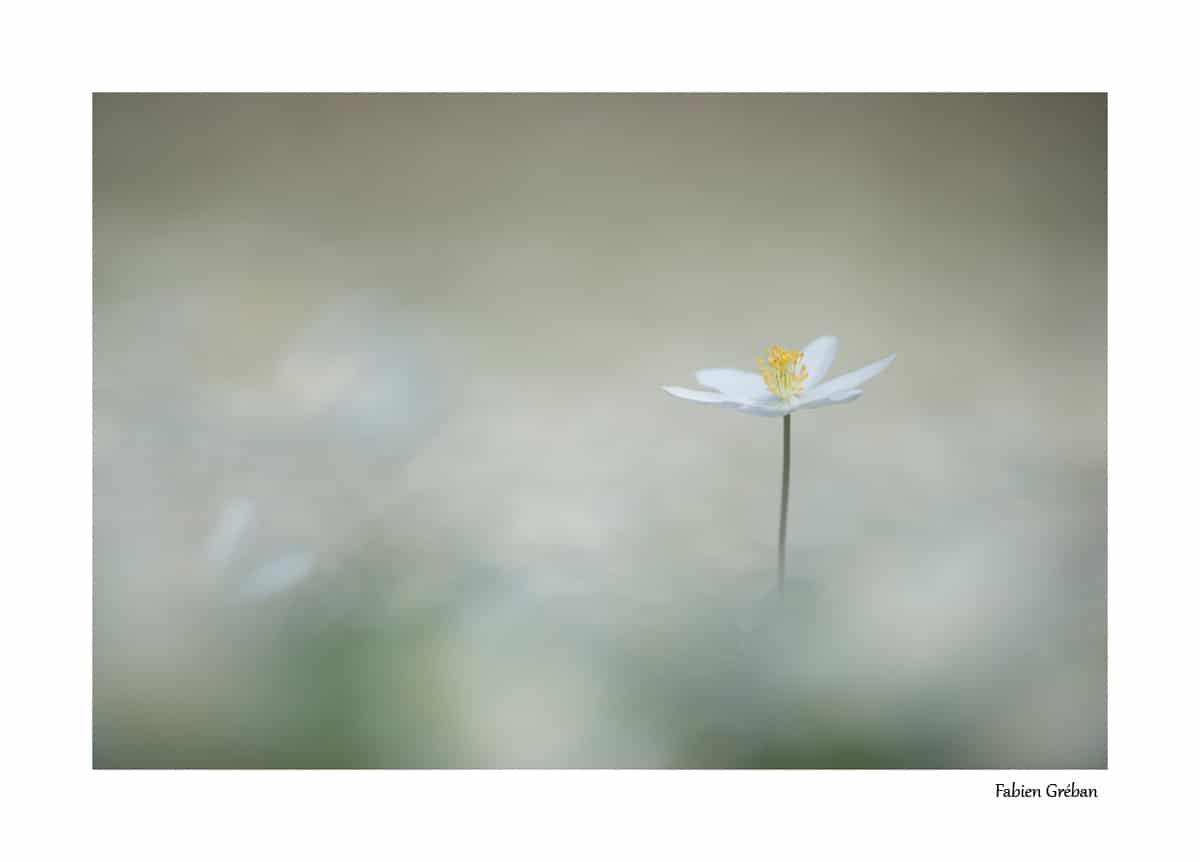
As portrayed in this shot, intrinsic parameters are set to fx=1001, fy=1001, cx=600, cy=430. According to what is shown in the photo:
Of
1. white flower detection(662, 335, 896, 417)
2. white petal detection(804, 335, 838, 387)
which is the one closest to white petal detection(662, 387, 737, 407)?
white flower detection(662, 335, 896, 417)

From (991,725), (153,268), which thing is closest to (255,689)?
(153,268)

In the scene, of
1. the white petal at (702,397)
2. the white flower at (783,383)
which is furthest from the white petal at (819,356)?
the white petal at (702,397)

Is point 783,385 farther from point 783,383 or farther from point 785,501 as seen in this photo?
point 785,501

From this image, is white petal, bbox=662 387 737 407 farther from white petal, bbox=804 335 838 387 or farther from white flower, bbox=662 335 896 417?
white petal, bbox=804 335 838 387

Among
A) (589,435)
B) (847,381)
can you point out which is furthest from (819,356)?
(589,435)

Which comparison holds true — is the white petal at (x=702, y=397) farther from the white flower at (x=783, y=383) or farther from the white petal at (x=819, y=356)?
the white petal at (x=819, y=356)

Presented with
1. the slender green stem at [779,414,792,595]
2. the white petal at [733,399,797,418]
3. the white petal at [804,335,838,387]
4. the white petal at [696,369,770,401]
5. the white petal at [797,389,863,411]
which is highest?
the white petal at [804,335,838,387]
